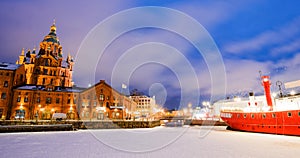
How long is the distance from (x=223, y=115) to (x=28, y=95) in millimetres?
47305

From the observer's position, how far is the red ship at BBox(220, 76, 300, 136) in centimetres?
2052

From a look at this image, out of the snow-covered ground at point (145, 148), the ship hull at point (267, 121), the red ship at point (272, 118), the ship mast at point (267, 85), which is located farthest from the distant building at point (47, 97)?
the ship mast at point (267, 85)

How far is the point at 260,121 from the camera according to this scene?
2494cm

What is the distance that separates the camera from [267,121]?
23.8 metres

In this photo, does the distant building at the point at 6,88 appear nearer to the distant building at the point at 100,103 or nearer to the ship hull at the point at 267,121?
the distant building at the point at 100,103

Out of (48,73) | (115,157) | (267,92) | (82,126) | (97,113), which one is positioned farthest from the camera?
(48,73)

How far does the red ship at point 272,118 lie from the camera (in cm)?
2052

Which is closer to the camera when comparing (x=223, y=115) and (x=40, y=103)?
(x=223, y=115)

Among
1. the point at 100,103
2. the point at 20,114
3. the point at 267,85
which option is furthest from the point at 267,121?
the point at 20,114

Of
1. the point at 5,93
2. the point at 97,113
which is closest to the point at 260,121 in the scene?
the point at 97,113

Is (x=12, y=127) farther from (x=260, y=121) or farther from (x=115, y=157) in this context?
(x=260, y=121)

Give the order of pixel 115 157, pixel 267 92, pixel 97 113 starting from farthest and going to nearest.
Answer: pixel 97 113, pixel 267 92, pixel 115 157

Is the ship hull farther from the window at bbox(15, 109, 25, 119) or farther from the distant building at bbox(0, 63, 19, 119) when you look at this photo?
the distant building at bbox(0, 63, 19, 119)

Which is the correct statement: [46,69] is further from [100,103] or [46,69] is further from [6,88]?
[100,103]
